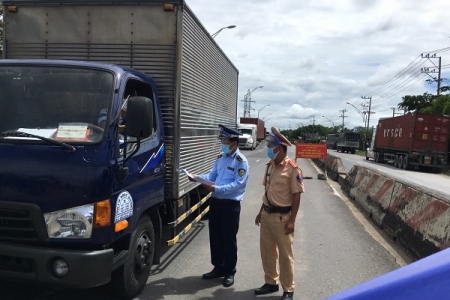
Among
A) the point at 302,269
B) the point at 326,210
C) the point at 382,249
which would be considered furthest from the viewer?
the point at 326,210

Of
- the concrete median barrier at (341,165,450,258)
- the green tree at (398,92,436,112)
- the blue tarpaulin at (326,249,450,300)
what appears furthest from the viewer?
the green tree at (398,92,436,112)

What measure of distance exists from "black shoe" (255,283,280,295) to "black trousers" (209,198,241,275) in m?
0.44

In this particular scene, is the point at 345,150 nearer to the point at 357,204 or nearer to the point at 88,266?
the point at 357,204

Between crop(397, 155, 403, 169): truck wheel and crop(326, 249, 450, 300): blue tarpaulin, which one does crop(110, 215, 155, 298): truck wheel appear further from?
crop(397, 155, 403, 169): truck wheel

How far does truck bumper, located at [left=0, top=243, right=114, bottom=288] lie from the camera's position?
331cm

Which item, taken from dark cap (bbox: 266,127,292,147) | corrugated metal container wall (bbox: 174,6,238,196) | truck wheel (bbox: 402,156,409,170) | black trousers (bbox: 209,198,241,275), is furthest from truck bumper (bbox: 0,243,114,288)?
truck wheel (bbox: 402,156,409,170)

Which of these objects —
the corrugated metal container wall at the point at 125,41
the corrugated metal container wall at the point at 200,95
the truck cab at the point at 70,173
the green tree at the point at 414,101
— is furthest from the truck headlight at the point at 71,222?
the green tree at the point at 414,101

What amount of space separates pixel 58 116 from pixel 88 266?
4.45 ft

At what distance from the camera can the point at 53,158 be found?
3412 mm

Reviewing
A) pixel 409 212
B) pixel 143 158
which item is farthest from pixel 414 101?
pixel 143 158

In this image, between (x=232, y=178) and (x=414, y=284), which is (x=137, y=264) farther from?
(x=414, y=284)

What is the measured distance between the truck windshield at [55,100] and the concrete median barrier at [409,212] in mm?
4302

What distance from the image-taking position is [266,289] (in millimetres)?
4734

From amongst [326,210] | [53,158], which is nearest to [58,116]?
[53,158]
